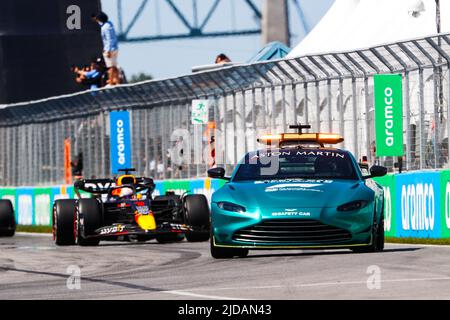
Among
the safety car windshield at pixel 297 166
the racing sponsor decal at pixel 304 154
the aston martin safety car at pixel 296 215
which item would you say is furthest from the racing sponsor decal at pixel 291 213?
the racing sponsor decal at pixel 304 154

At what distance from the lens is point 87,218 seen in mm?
21562

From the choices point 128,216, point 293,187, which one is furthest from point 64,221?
point 293,187

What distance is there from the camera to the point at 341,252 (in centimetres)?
1727

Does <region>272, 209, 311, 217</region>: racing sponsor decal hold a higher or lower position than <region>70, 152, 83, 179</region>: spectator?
lower

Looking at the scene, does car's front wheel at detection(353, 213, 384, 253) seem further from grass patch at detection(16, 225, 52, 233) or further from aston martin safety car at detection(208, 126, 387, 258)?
grass patch at detection(16, 225, 52, 233)

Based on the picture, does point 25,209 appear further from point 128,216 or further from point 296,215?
point 296,215

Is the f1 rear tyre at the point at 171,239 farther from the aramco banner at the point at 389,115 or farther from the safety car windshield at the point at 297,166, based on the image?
the safety car windshield at the point at 297,166

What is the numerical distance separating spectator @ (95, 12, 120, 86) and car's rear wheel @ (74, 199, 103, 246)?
1456 centimetres

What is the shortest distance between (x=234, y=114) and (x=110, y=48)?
793 centimetres

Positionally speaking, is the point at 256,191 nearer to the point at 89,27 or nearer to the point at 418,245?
the point at 418,245

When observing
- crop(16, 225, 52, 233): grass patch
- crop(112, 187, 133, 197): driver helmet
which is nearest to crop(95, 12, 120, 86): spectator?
crop(16, 225, 52, 233): grass patch

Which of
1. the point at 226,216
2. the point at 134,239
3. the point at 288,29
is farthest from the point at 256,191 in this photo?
the point at 288,29

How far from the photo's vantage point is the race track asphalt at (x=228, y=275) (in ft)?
38.7

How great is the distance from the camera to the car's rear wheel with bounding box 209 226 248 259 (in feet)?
55.0
